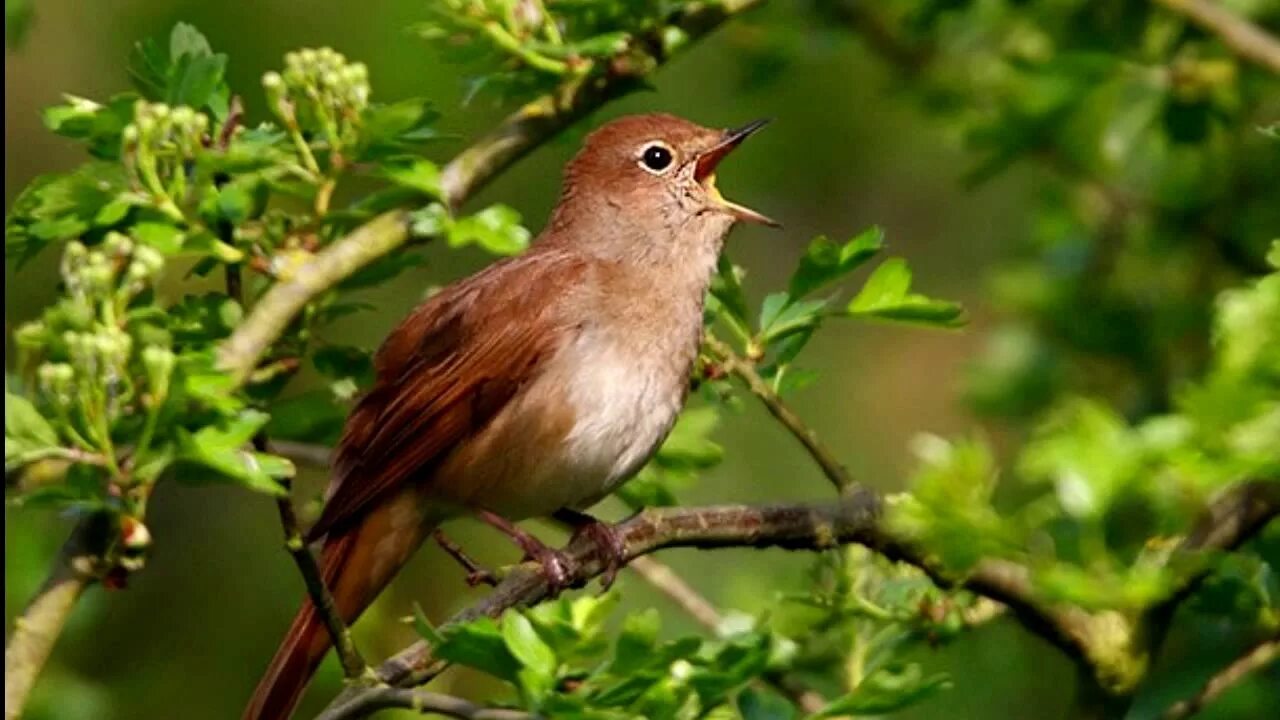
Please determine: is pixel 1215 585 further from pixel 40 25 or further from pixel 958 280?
pixel 40 25

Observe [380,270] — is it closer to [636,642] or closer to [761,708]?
[761,708]

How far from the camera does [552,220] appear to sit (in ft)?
17.1

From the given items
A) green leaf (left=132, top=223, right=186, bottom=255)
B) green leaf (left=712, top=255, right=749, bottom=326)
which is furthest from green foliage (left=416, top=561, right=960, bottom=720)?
green leaf (left=132, top=223, right=186, bottom=255)

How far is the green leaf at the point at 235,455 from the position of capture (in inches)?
119

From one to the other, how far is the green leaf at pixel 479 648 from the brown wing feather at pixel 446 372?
4.66 feet

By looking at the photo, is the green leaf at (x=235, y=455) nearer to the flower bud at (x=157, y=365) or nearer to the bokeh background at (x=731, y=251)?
the flower bud at (x=157, y=365)

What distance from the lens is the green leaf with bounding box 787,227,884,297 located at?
3.56m

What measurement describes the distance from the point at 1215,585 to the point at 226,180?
1.56 metres

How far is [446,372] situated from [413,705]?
1491 millimetres

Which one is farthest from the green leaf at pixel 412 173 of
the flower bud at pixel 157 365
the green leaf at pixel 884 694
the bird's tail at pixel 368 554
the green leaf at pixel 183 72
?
the green leaf at pixel 884 694

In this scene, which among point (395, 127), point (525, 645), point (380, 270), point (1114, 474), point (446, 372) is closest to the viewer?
point (1114, 474)

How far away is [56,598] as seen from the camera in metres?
3.69

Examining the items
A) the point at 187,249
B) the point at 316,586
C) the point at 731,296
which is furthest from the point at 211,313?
the point at 731,296

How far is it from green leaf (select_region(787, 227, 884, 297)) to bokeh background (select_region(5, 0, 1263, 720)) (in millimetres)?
1758
